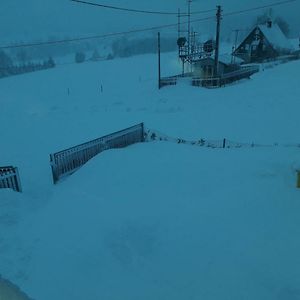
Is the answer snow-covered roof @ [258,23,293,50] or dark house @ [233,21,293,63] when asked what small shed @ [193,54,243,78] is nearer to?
dark house @ [233,21,293,63]

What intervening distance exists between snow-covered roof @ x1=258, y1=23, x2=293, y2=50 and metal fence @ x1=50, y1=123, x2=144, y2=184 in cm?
3928

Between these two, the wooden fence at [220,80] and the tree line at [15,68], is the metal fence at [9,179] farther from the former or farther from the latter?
the tree line at [15,68]

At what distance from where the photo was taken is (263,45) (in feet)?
152

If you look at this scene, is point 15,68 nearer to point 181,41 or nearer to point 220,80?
point 181,41

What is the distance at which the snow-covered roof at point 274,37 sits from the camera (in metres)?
45.8

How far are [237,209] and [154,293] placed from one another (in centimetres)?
313

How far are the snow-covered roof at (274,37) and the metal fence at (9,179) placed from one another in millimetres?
45225

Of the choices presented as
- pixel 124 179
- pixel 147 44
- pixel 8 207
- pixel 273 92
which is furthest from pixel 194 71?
pixel 147 44

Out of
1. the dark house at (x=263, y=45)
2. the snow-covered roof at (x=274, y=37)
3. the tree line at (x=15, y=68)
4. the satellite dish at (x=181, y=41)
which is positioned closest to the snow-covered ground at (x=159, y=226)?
the satellite dish at (x=181, y=41)

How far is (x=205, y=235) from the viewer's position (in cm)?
677

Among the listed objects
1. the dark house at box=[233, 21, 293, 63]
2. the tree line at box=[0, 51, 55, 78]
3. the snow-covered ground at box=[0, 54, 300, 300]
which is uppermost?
the dark house at box=[233, 21, 293, 63]

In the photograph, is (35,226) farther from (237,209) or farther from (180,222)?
(237,209)

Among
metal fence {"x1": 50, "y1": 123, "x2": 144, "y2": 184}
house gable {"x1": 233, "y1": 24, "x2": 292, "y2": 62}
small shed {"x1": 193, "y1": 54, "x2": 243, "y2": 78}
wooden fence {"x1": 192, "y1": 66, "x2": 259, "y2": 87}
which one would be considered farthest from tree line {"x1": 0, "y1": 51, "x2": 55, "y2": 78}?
metal fence {"x1": 50, "y1": 123, "x2": 144, "y2": 184}

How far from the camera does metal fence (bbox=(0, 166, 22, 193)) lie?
9469mm
